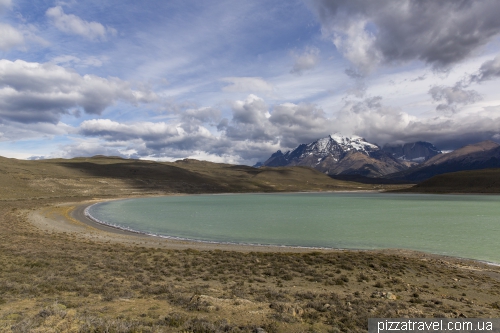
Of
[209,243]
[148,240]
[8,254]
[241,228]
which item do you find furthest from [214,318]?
[241,228]

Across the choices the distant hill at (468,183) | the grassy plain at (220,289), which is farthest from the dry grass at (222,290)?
the distant hill at (468,183)

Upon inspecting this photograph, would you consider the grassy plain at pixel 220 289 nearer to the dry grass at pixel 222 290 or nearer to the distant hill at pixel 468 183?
the dry grass at pixel 222 290

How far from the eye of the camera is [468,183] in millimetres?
182125

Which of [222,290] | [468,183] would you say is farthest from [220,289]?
[468,183]

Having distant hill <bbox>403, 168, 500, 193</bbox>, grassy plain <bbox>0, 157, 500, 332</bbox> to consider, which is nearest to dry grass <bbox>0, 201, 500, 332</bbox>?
grassy plain <bbox>0, 157, 500, 332</bbox>

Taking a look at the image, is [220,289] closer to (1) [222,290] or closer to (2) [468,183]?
(1) [222,290]

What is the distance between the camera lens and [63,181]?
5507 inches

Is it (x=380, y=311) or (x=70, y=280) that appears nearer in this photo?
(x=380, y=311)

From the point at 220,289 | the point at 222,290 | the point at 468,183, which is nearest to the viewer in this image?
the point at 222,290

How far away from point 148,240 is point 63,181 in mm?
132491

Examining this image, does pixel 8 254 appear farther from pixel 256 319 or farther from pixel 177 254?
pixel 256 319

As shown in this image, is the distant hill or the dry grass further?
the distant hill

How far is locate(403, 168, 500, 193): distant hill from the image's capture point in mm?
169375

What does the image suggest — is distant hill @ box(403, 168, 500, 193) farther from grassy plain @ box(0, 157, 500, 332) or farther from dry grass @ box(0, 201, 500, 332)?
dry grass @ box(0, 201, 500, 332)
